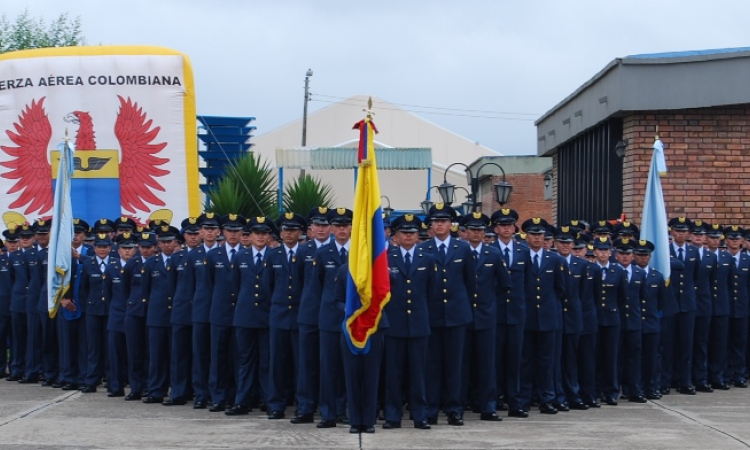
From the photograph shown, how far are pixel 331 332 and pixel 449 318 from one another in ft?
3.26

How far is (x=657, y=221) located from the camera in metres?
13.3

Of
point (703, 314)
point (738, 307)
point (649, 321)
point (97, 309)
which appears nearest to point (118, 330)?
point (97, 309)

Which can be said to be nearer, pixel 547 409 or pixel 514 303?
pixel 514 303

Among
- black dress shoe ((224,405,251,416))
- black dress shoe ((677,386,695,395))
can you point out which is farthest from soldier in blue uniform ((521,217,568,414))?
black dress shoe ((224,405,251,416))

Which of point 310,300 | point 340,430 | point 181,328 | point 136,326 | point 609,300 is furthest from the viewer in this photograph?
point 136,326

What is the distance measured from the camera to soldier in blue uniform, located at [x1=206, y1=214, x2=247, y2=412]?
1150 cm

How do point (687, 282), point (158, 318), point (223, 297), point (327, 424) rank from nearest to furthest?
point (327, 424) < point (223, 297) < point (158, 318) < point (687, 282)

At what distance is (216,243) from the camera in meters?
12.3

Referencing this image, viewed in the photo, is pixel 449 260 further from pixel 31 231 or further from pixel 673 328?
pixel 31 231

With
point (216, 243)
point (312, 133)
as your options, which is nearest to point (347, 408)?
point (216, 243)

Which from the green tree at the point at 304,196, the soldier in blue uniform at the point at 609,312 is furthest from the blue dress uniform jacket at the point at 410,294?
the green tree at the point at 304,196

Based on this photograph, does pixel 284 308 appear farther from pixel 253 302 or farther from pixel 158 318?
pixel 158 318

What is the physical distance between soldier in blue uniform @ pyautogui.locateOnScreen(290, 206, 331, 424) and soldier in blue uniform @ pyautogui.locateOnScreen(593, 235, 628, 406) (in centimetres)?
296

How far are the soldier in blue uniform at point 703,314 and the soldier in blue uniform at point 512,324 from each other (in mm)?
2961
